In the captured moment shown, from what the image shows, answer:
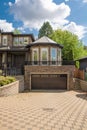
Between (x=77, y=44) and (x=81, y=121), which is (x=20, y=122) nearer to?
(x=81, y=121)

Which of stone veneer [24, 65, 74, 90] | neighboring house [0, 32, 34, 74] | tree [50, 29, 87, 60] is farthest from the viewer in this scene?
tree [50, 29, 87, 60]

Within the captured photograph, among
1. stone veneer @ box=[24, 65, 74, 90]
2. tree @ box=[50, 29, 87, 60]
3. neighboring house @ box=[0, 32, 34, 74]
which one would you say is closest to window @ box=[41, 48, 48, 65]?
stone veneer @ box=[24, 65, 74, 90]

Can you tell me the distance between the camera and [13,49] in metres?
28.0

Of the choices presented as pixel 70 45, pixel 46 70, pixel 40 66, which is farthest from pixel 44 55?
pixel 70 45

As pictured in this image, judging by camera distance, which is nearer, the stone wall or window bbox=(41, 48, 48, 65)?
the stone wall

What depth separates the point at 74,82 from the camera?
2502 cm

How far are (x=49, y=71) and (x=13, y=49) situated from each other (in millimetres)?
7974

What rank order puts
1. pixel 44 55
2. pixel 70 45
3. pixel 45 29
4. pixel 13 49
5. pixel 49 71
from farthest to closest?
1. pixel 45 29
2. pixel 70 45
3. pixel 13 49
4. pixel 44 55
5. pixel 49 71

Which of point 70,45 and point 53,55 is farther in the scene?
point 70,45

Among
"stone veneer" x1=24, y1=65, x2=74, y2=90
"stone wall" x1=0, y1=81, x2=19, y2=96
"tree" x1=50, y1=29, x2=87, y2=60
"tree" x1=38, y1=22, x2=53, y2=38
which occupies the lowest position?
"stone wall" x1=0, y1=81, x2=19, y2=96

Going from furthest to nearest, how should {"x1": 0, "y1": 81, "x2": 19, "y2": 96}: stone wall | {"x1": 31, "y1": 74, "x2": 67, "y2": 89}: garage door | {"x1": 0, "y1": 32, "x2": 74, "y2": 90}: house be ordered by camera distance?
{"x1": 31, "y1": 74, "x2": 67, "y2": 89}: garage door, {"x1": 0, "y1": 32, "x2": 74, "y2": 90}: house, {"x1": 0, "y1": 81, "x2": 19, "y2": 96}: stone wall

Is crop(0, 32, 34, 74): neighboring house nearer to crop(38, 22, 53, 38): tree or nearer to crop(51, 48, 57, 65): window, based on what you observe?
crop(51, 48, 57, 65): window

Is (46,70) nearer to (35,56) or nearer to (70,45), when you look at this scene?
(35,56)

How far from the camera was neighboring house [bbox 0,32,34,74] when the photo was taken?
27844mm
